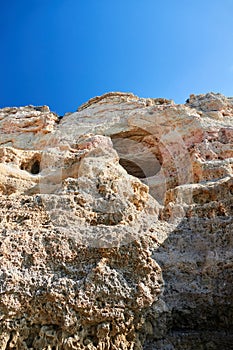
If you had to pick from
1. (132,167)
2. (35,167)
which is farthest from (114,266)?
(132,167)

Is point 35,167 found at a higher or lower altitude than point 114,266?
higher

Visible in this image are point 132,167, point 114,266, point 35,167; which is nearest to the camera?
point 114,266

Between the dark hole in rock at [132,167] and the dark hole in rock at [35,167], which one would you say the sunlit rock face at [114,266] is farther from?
the dark hole in rock at [132,167]

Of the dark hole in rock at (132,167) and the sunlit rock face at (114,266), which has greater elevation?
the dark hole in rock at (132,167)

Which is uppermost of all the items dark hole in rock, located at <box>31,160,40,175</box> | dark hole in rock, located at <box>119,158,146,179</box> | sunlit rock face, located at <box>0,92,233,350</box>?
dark hole in rock, located at <box>119,158,146,179</box>

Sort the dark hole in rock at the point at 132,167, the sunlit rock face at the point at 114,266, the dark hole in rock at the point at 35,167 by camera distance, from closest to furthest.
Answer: the sunlit rock face at the point at 114,266
the dark hole in rock at the point at 35,167
the dark hole in rock at the point at 132,167

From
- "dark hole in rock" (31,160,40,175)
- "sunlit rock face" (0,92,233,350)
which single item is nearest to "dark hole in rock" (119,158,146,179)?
"dark hole in rock" (31,160,40,175)

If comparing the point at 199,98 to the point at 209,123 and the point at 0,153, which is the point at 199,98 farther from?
the point at 0,153

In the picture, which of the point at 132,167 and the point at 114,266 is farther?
the point at 132,167

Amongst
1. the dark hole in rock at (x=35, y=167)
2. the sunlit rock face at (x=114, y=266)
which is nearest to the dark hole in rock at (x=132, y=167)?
the dark hole in rock at (x=35, y=167)

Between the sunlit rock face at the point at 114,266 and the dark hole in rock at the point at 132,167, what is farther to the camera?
the dark hole in rock at the point at 132,167

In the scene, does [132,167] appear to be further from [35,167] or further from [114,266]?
[114,266]

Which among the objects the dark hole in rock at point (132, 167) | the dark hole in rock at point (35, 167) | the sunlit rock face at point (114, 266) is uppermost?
the dark hole in rock at point (132, 167)

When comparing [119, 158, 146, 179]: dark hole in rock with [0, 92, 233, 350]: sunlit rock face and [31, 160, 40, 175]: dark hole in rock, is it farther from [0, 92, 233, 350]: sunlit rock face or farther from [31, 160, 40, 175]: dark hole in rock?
[0, 92, 233, 350]: sunlit rock face
